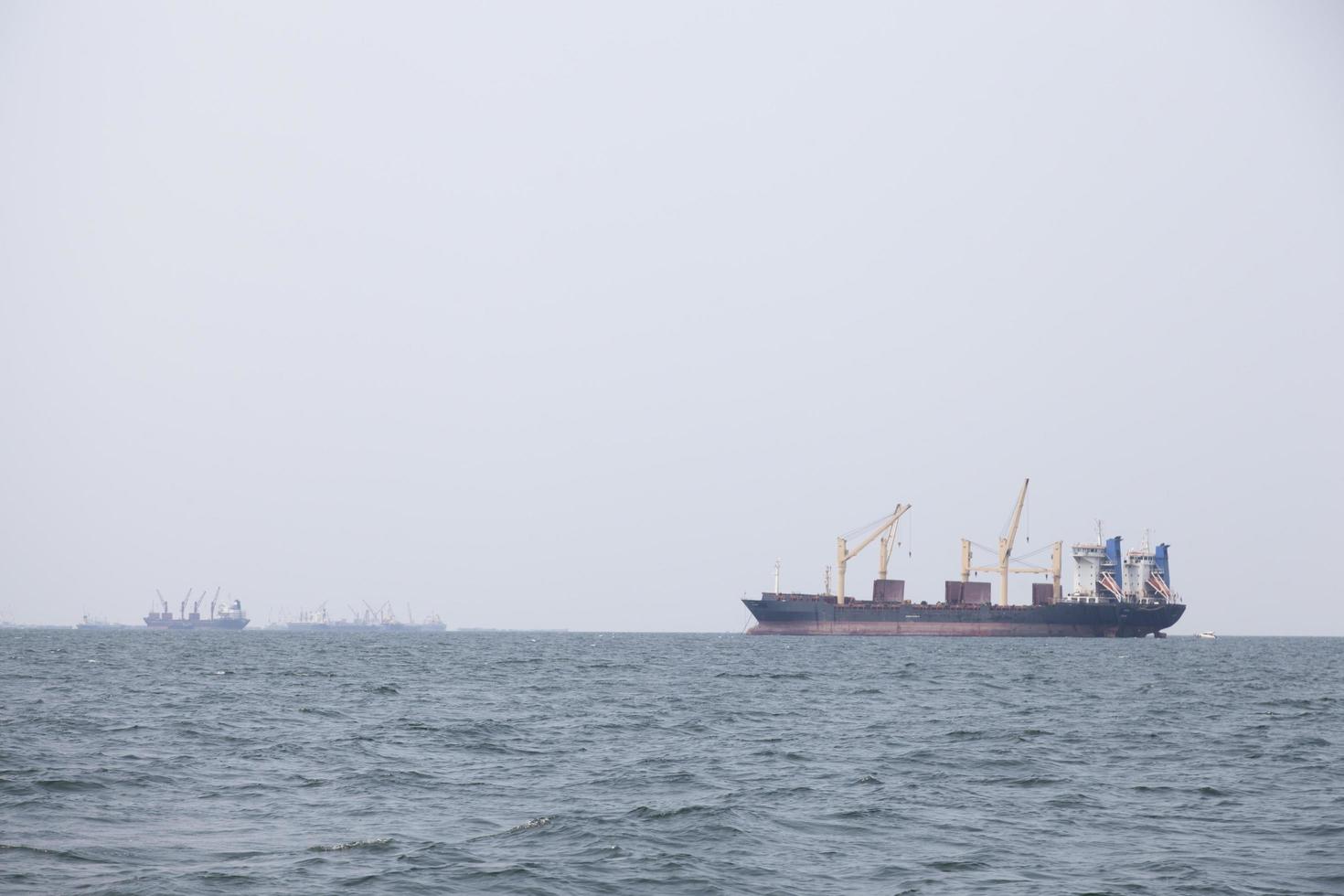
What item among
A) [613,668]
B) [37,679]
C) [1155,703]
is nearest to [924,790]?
[1155,703]

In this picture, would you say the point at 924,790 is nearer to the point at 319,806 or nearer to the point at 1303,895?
the point at 1303,895

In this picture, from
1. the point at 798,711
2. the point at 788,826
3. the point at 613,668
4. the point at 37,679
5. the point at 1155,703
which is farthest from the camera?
the point at 613,668

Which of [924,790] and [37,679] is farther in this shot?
[37,679]

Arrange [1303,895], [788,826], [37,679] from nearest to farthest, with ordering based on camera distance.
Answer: [1303,895], [788,826], [37,679]

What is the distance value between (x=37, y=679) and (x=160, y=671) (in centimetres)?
1341

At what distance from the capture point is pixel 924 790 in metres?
30.2

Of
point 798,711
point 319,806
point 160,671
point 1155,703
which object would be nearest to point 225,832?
point 319,806

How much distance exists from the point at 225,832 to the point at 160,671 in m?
64.8

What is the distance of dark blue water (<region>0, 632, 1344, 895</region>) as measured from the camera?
21297 mm

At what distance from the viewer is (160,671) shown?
8306cm

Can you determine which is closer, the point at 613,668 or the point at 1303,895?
the point at 1303,895

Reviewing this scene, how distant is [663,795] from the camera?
29422mm

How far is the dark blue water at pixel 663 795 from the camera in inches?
838

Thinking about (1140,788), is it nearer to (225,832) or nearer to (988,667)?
(225,832)
